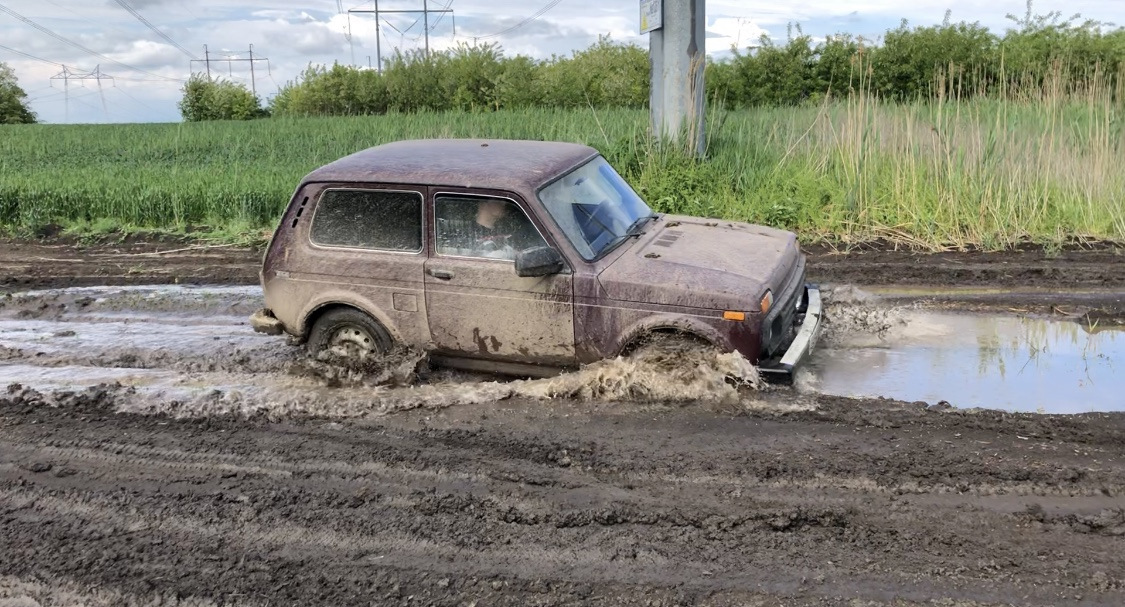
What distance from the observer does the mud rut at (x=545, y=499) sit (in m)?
3.71

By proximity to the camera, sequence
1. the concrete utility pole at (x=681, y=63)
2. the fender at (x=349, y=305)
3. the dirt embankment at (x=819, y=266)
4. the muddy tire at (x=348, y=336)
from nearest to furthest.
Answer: the fender at (x=349, y=305), the muddy tire at (x=348, y=336), the dirt embankment at (x=819, y=266), the concrete utility pole at (x=681, y=63)

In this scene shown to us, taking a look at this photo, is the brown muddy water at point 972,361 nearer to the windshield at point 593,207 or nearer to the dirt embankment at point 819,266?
the dirt embankment at point 819,266

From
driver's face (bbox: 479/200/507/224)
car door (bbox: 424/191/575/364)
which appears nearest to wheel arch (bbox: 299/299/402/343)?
car door (bbox: 424/191/575/364)

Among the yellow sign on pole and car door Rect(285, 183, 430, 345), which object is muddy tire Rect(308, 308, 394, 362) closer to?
car door Rect(285, 183, 430, 345)

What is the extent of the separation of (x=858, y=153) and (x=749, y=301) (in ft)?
23.4

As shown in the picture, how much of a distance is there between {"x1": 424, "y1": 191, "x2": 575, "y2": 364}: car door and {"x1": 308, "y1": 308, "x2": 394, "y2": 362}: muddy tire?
0.51 m

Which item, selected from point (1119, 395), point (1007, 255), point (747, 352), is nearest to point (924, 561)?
point (747, 352)

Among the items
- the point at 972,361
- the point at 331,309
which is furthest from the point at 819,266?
the point at 331,309

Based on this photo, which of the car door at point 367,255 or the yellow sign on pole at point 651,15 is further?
the yellow sign on pole at point 651,15

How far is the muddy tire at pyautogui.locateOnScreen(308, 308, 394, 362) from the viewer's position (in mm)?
6484

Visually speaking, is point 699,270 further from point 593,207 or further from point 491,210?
point 491,210

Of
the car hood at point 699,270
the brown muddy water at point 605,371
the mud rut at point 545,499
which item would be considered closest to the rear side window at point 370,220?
the brown muddy water at point 605,371

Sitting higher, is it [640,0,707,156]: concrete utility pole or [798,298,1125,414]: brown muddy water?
[640,0,707,156]: concrete utility pole

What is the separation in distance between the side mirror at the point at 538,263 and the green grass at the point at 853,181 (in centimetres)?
623
